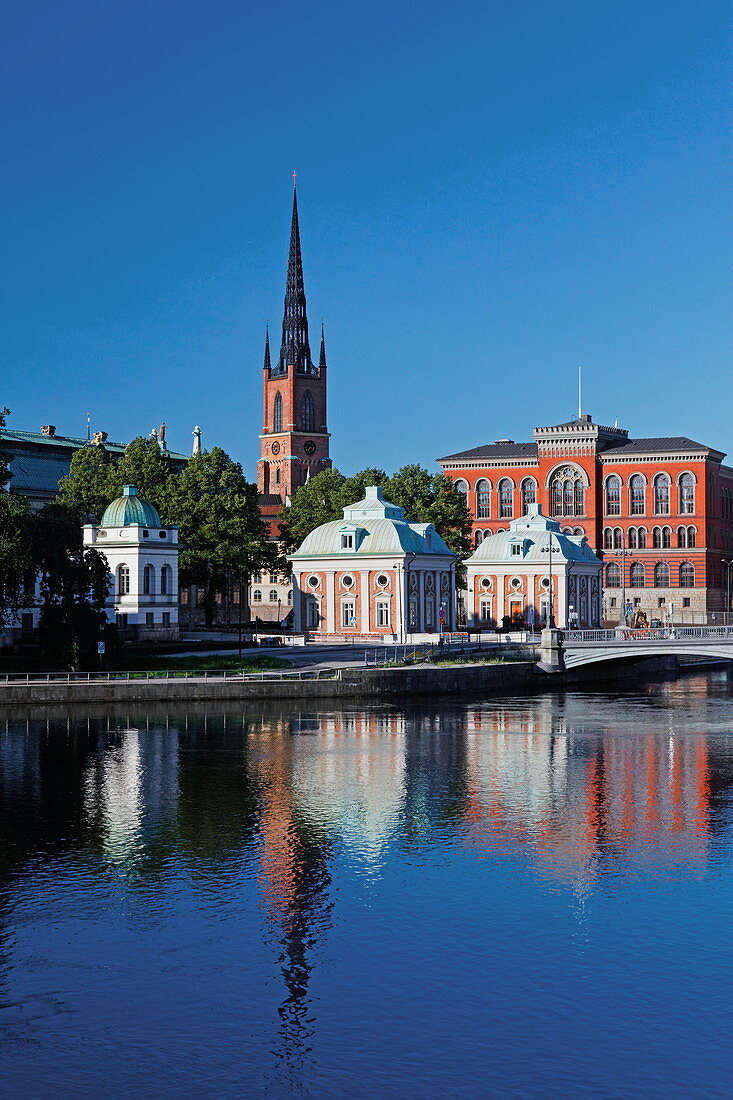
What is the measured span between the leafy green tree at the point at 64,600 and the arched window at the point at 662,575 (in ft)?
335

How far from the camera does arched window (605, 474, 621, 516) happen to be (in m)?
174

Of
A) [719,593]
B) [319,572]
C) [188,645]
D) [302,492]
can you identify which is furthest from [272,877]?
[719,593]

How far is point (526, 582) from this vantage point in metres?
129

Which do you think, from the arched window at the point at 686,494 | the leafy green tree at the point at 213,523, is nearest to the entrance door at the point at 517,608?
the leafy green tree at the point at 213,523

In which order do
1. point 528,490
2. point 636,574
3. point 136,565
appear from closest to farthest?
1. point 136,565
2. point 636,574
3. point 528,490

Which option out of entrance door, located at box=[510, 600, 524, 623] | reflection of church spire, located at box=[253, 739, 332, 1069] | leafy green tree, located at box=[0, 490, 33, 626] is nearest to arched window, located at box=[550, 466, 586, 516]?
entrance door, located at box=[510, 600, 524, 623]

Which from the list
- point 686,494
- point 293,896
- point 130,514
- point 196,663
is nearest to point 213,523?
point 130,514

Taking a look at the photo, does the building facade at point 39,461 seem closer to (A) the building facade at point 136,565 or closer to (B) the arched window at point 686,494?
(A) the building facade at point 136,565

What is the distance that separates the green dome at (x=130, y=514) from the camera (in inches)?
4163

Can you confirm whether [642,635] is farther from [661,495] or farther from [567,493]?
[567,493]

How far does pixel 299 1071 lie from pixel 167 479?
101 m

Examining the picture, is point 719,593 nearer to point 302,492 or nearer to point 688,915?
point 302,492

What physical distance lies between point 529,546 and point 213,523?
1291 inches

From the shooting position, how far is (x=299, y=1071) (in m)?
24.7
